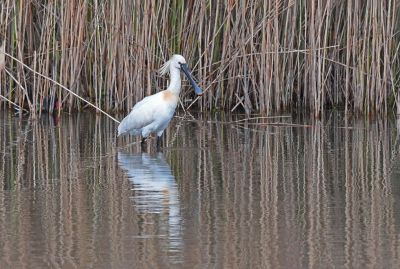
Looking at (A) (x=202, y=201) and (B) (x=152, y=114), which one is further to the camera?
(B) (x=152, y=114)

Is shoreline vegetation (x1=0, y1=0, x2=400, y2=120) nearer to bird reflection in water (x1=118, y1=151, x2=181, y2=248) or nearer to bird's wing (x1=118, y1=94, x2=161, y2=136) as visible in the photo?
bird's wing (x1=118, y1=94, x2=161, y2=136)

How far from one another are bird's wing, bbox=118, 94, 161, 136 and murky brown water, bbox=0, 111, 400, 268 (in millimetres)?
202

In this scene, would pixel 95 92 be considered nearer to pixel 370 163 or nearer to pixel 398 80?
pixel 398 80

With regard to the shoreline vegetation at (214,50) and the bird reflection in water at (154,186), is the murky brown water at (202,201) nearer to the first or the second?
the bird reflection in water at (154,186)

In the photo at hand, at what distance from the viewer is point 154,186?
4.74 metres

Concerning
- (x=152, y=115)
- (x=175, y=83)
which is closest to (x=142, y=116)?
(x=152, y=115)

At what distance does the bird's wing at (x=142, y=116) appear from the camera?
6.75 m

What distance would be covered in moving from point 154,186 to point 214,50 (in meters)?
4.75

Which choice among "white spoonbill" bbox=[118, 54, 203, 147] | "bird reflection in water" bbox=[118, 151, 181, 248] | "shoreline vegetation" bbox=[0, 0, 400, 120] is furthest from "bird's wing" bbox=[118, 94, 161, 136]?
"shoreline vegetation" bbox=[0, 0, 400, 120]

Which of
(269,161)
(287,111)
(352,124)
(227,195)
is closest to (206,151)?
(269,161)

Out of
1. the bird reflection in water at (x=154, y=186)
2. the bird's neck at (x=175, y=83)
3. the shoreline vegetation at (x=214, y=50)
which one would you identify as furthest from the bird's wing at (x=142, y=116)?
the shoreline vegetation at (x=214, y=50)

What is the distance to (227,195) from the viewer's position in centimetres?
443

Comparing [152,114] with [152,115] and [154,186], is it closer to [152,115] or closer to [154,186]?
[152,115]

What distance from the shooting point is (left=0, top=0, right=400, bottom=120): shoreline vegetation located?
873cm
